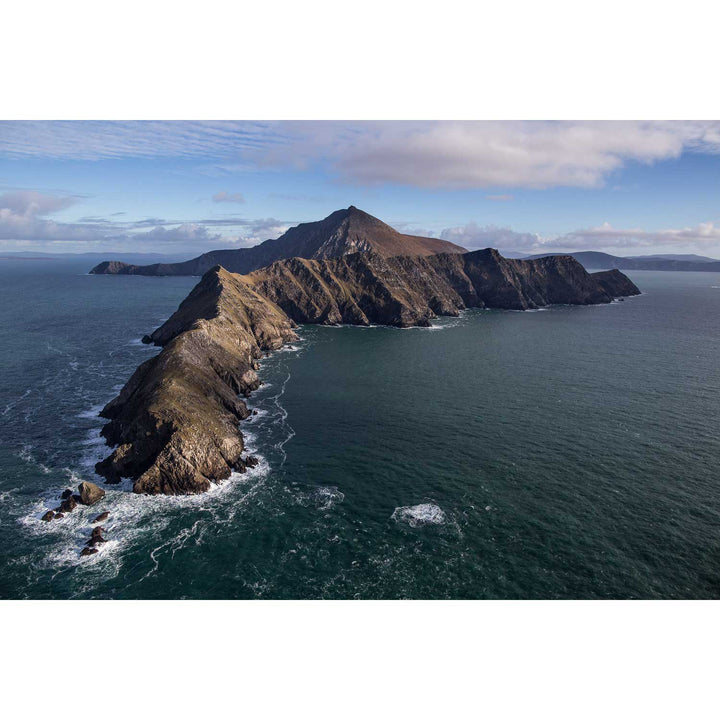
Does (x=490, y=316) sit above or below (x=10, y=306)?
above

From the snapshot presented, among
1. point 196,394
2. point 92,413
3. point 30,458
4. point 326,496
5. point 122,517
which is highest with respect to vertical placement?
point 196,394

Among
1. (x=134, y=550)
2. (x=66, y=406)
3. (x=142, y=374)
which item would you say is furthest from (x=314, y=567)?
(x=66, y=406)

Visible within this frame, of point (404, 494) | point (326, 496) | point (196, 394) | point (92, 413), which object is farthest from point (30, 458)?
point (404, 494)

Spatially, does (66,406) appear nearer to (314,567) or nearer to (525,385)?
(314,567)

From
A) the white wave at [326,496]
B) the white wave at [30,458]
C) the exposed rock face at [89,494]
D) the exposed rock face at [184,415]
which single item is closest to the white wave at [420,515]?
the white wave at [326,496]

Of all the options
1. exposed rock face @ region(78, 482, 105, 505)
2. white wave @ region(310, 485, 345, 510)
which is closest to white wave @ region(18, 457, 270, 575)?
exposed rock face @ region(78, 482, 105, 505)

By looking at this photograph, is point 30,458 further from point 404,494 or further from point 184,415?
point 404,494
